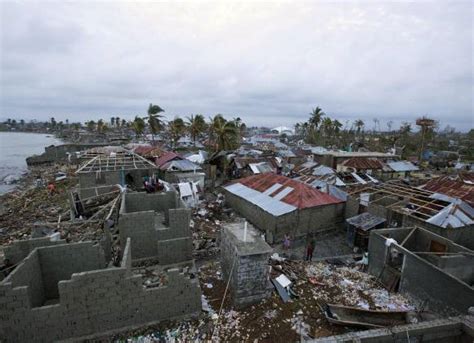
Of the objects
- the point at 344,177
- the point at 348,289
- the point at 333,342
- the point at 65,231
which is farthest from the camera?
the point at 344,177

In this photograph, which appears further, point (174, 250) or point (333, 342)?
point (174, 250)

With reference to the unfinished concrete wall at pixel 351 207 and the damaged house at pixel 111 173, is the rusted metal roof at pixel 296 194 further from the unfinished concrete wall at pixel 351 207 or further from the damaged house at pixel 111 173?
the damaged house at pixel 111 173

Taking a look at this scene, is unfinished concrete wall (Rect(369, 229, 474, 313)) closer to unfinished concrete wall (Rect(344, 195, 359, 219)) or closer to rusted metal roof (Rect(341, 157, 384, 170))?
unfinished concrete wall (Rect(344, 195, 359, 219))

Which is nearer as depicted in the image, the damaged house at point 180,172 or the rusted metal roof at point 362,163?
the damaged house at point 180,172

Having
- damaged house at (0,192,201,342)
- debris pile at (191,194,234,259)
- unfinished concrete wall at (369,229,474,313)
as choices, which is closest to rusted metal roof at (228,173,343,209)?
debris pile at (191,194,234,259)

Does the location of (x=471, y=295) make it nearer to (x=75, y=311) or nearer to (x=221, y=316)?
(x=221, y=316)

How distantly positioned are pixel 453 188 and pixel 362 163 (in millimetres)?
13663

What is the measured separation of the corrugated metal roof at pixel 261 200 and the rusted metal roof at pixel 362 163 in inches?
711

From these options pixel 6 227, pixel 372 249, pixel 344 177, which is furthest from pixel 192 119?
pixel 372 249

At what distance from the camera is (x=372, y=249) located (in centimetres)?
1220

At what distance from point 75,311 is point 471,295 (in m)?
12.0

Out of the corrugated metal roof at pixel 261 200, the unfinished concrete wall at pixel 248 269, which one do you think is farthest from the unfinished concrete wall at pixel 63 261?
the corrugated metal roof at pixel 261 200

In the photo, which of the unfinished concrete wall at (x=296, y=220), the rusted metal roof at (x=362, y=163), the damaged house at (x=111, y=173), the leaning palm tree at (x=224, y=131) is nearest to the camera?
the unfinished concrete wall at (x=296, y=220)

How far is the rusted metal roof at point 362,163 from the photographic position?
33.4 meters
